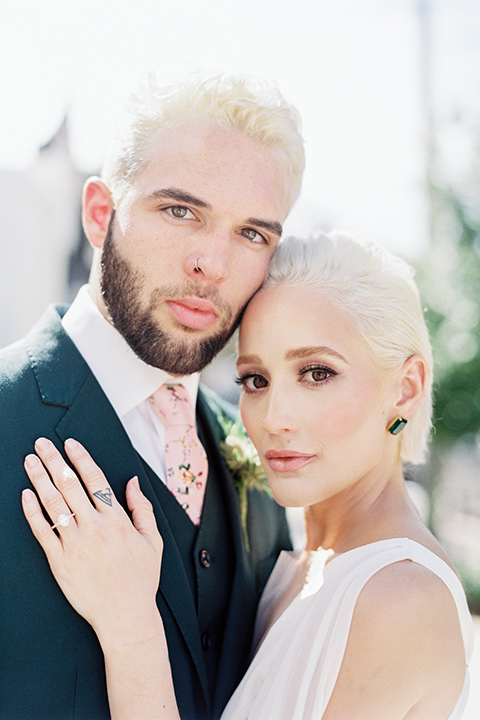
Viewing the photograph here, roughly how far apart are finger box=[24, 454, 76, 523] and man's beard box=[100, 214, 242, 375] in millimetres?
528

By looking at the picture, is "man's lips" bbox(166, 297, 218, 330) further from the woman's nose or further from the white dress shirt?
the woman's nose

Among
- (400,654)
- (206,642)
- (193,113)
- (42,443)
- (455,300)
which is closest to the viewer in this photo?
(400,654)

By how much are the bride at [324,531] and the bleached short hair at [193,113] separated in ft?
1.47

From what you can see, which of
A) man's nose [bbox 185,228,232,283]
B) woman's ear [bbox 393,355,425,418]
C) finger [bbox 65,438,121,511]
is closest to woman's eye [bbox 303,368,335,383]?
woman's ear [bbox 393,355,425,418]

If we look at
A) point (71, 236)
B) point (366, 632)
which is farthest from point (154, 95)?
point (71, 236)

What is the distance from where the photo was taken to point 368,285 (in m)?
2.28

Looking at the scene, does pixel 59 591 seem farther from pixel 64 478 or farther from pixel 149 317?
pixel 149 317

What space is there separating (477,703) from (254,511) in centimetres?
395

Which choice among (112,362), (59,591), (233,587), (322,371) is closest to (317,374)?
(322,371)

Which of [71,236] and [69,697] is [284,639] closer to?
[69,697]

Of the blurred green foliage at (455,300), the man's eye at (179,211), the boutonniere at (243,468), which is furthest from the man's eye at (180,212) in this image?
the blurred green foliage at (455,300)

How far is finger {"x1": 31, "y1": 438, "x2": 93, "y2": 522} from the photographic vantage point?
5.94ft

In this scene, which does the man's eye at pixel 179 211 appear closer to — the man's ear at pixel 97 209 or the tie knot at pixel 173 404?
the man's ear at pixel 97 209

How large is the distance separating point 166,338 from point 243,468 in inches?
26.8
